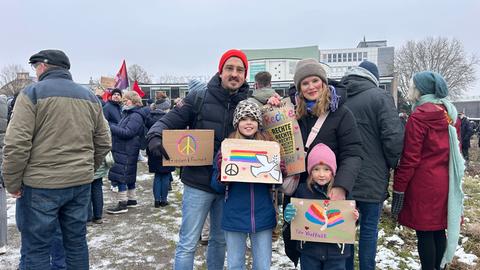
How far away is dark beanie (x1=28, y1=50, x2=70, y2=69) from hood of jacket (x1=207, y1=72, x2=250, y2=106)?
1381 millimetres

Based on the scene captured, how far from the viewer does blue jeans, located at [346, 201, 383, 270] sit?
3.37 m

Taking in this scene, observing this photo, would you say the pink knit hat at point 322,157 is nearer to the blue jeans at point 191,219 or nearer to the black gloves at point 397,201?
the blue jeans at point 191,219

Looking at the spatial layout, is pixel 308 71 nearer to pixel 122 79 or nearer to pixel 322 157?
pixel 322 157

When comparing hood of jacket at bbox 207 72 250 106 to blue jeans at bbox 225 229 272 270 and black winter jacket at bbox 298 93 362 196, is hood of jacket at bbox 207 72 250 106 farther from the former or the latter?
blue jeans at bbox 225 229 272 270

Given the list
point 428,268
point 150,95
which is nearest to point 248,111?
point 428,268

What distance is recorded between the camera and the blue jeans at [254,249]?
2.80 metres

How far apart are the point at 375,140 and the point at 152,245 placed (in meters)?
3.17

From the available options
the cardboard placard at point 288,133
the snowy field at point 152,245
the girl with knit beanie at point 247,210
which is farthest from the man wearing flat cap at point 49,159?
the cardboard placard at point 288,133

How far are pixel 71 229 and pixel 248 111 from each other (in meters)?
1.96

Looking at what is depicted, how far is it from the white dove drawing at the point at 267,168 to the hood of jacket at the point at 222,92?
2.17 feet

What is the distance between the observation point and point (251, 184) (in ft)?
9.07

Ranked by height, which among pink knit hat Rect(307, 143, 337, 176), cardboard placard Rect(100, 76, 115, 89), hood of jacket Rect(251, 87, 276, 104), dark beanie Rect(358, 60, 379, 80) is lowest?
pink knit hat Rect(307, 143, 337, 176)

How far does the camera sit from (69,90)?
3.19 m


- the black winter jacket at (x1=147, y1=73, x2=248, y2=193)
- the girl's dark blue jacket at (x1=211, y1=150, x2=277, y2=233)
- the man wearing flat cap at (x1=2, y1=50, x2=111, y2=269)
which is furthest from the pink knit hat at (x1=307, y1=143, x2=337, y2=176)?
the man wearing flat cap at (x1=2, y1=50, x2=111, y2=269)
